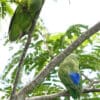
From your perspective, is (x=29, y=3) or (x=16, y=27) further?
(x=16, y=27)

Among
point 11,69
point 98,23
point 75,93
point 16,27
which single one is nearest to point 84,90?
point 75,93

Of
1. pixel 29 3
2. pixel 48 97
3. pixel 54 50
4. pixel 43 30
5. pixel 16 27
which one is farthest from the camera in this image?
pixel 54 50

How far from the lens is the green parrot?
2.04 meters

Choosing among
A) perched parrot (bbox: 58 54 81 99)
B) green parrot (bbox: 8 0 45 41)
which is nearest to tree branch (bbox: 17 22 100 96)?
perched parrot (bbox: 58 54 81 99)

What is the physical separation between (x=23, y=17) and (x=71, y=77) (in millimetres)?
595

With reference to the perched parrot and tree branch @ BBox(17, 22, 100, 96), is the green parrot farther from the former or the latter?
the perched parrot

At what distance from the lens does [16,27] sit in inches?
85.5

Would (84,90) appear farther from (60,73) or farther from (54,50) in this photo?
(54,50)

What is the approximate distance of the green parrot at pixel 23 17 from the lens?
6.70 feet

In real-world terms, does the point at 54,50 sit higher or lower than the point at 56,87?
higher

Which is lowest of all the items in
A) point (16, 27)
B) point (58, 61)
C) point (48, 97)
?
point (48, 97)

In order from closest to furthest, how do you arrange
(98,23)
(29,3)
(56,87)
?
(29,3)
(98,23)
(56,87)

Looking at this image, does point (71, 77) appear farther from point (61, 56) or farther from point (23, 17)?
point (23, 17)

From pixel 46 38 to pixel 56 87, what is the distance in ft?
2.26
